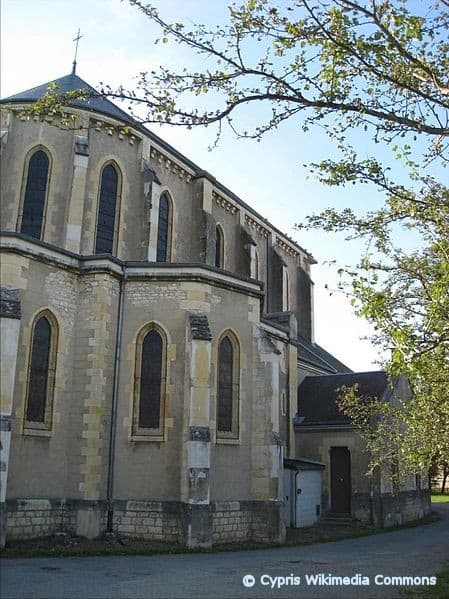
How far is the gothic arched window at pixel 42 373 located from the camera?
16094 millimetres

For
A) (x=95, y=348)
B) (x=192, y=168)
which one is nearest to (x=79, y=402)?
(x=95, y=348)

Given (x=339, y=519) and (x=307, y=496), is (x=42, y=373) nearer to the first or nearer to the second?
(x=307, y=496)

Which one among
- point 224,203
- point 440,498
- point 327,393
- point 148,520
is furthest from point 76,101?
point 440,498

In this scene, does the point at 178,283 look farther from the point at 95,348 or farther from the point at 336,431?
the point at 336,431

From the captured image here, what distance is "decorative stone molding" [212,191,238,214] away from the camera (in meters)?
27.4

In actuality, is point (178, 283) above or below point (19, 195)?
below

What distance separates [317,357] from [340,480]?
896 centimetres

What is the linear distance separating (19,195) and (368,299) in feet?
48.9

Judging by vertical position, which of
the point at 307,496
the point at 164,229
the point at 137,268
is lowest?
the point at 307,496

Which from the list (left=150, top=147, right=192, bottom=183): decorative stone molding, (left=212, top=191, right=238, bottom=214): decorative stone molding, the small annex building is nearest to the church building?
(left=150, top=147, right=192, bottom=183): decorative stone molding

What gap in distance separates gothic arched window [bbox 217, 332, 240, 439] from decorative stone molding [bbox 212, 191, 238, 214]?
9929mm

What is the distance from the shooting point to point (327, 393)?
1102 inches

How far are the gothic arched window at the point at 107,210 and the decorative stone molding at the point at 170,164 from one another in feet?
7.81

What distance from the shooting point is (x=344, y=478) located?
25469 millimetres
